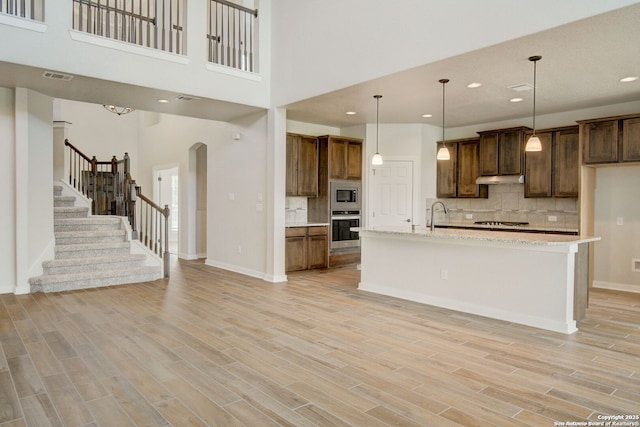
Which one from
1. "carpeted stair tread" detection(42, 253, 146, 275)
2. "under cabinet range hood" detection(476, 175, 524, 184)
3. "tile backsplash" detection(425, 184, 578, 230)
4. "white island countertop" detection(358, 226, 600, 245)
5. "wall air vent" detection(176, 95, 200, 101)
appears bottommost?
"carpeted stair tread" detection(42, 253, 146, 275)

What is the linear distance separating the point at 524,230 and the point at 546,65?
2.93 meters

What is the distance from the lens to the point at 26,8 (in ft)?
16.6

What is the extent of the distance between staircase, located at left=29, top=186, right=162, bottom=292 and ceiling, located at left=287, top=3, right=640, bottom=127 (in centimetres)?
353

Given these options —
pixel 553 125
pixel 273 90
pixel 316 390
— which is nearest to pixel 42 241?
pixel 273 90

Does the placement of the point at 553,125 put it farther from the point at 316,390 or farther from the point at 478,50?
the point at 316,390

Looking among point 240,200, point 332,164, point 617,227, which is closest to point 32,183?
point 240,200

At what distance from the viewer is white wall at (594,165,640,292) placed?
6.03 metres

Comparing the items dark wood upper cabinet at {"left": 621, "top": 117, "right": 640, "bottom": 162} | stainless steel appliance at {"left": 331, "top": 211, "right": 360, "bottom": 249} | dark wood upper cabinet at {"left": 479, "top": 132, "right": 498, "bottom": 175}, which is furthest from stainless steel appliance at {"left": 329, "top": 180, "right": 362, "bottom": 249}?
dark wood upper cabinet at {"left": 621, "top": 117, "right": 640, "bottom": 162}

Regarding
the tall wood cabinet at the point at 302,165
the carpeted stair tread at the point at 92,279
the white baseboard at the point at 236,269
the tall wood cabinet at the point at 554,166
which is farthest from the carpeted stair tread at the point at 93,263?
the tall wood cabinet at the point at 554,166

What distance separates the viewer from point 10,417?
2381 mm

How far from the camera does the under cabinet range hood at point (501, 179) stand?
6.86m

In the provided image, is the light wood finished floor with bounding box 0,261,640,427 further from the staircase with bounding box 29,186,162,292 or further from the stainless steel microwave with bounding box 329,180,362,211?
the stainless steel microwave with bounding box 329,180,362,211

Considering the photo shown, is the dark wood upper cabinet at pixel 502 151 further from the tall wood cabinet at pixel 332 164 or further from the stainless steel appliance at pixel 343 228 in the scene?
the stainless steel appliance at pixel 343 228

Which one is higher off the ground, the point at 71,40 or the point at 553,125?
the point at 71,40
